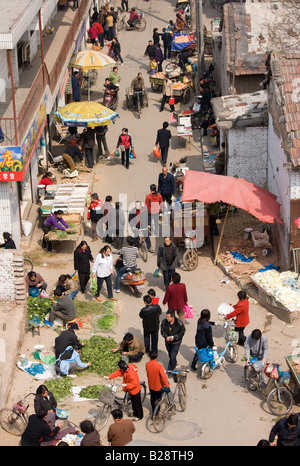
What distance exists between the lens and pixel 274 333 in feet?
61.1

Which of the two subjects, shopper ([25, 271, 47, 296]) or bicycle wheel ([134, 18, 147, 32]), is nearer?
shopper ([25, 271, 47, 296])

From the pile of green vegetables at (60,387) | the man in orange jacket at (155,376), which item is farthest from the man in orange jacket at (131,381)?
the pile of green vegetables at (60,387)

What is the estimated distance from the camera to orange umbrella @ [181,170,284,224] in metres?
20.5

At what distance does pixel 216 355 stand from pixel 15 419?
395 centimetres

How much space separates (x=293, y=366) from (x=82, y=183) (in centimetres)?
1041

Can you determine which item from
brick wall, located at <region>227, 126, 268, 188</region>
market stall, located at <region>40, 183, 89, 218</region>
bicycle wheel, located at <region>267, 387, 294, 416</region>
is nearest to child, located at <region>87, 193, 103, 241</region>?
market stall, located at <region>40, 183, 89, 218</region>

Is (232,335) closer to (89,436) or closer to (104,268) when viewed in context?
(104,268)

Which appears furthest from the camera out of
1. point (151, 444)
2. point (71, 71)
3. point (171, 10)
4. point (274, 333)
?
point (171, 10)

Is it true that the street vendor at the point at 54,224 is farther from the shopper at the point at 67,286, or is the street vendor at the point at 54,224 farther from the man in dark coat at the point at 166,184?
the man in dark coat at the point at 166,184

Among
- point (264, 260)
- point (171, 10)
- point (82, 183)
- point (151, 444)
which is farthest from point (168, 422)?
point (171, 10)

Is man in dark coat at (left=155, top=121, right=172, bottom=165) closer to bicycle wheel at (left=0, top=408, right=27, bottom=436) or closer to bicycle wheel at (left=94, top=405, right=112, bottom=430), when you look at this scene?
bicycle wheel at (left=94, top=405, right=112, bottom=430)

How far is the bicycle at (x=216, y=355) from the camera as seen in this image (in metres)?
16.6

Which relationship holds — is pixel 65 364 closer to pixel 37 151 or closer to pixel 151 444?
pixel 151 444

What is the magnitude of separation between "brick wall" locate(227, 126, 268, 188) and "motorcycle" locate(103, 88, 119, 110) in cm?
692
